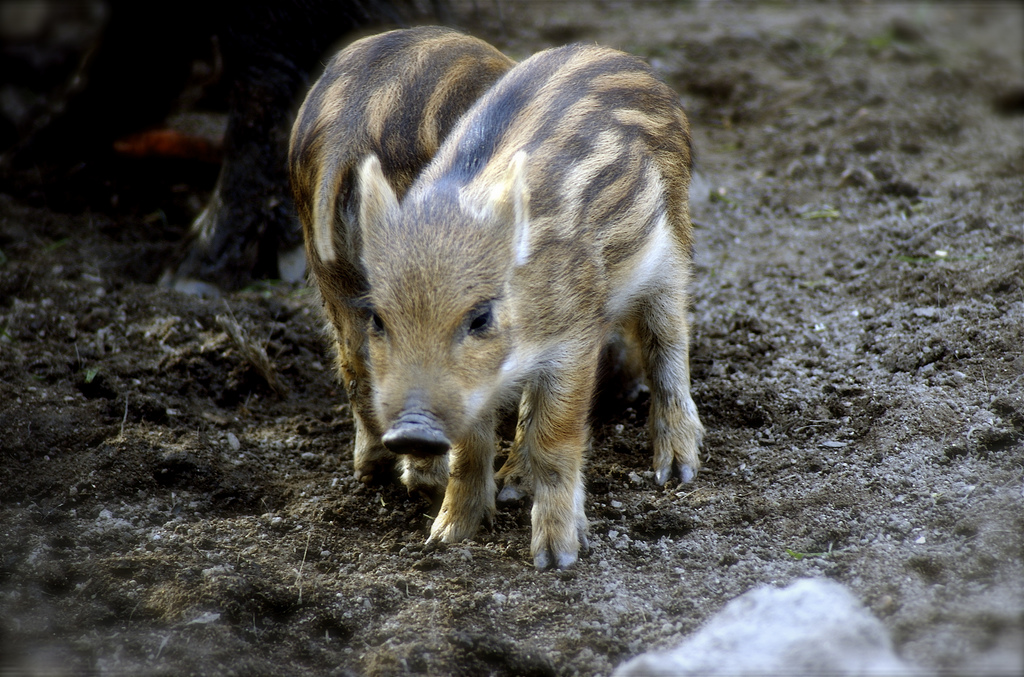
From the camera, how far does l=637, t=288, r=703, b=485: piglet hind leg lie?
10.2ft

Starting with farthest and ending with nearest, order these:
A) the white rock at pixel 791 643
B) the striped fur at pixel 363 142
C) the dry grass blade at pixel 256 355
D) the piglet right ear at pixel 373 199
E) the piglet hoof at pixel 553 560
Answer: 1. the dry grass blade at pixel 256 355
2. the striped fur at pixel 363 142
3. the piglet hoof at pixel 553 560
4. the piglet right ear at pixel 373 199
5. the white rock at pixel 791 643

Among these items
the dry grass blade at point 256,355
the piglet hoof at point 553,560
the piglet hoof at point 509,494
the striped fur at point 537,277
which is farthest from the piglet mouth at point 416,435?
the dry grass blade at point 256,355

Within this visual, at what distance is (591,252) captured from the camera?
8.87 ft

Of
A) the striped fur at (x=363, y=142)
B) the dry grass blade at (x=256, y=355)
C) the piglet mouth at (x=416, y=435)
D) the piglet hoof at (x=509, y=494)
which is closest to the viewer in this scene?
the piglet mouth at (x=416, y=435)

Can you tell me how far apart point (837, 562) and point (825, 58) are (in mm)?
4136

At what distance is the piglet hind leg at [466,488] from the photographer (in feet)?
9.14

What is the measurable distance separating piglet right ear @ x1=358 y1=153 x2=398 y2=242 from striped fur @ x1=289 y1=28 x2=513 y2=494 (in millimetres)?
248

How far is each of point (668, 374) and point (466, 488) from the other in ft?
2.83

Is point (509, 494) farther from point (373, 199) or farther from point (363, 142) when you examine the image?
point (363, 142)

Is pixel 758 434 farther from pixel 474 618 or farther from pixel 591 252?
pixel 474 618

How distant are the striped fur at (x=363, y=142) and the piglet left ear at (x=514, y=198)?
46 cm

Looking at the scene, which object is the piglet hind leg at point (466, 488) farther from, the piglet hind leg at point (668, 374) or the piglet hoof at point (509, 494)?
the piglet hind leg at point (668, 374)

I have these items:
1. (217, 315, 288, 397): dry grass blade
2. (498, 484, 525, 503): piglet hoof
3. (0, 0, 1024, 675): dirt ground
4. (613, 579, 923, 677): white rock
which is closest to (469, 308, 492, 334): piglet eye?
(0, 0, 1024, 675): dirt ground

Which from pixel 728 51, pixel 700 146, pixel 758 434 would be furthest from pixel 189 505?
pixel 728 51
